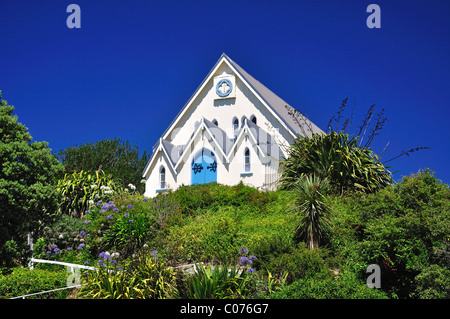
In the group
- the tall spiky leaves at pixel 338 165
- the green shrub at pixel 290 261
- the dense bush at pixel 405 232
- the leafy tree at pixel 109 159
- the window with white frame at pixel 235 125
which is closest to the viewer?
the dense bush at pixel 405 232

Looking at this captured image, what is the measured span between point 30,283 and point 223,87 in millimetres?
19590

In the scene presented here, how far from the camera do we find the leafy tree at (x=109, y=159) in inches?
1571

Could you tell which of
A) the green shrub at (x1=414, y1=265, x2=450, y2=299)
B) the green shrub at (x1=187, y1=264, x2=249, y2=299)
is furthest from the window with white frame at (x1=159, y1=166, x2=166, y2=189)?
the green shrub at (x1=414, y1=265, x2=450, y2=299)

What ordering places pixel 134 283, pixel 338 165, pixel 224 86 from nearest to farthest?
pixel 134 283, pixel 338 165, pixel 224 86

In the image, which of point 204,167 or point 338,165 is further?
point 204,167

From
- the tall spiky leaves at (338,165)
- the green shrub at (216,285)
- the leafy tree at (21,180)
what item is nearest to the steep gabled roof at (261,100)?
the tall spiky leaves at (338,165)

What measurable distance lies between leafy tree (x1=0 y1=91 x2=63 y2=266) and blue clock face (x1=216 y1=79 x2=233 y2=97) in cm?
1722

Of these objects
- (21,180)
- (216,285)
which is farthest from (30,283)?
(216,285)

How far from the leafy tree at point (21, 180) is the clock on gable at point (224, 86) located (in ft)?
56.3

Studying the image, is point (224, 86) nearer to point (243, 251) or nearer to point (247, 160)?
point (247, 160)

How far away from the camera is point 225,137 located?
27312 mm

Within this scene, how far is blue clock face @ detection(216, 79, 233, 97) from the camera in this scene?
28953 mm

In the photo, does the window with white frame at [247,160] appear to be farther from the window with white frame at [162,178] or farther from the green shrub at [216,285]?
the green shrub at [216,285]

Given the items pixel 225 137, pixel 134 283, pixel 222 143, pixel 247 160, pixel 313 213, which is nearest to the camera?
pixel 134 283
